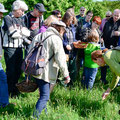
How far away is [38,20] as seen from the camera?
15.3 feet

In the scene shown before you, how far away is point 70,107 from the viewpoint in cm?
351

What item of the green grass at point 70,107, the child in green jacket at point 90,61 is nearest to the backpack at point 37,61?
the green grass at point 70,107

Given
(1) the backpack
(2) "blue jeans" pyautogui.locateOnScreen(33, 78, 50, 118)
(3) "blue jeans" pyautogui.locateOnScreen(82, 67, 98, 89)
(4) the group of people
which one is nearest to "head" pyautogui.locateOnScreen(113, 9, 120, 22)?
(4) the group of people

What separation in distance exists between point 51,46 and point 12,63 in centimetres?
143

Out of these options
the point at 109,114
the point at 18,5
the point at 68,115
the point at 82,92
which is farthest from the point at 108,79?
the point at 18,5

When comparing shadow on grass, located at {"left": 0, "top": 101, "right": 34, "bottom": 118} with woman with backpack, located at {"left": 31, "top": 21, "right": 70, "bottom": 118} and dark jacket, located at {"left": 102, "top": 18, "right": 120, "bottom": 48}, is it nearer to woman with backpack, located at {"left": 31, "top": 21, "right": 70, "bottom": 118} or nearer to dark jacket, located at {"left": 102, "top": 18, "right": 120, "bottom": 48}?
woman with backpack, located at {"left": 31, "top": 21, "right": 70, "bottom": 118}

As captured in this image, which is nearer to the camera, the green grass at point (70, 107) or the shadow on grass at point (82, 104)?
the green grass at point (70, 107)

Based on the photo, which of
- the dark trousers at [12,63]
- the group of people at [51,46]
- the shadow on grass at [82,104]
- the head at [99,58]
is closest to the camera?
the head at [99,58]

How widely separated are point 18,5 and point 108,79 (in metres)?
3.33

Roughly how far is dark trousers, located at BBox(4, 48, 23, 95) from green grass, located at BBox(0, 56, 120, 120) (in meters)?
0.38

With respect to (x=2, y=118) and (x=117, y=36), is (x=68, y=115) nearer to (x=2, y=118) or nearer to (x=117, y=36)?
(x=2, y=118)

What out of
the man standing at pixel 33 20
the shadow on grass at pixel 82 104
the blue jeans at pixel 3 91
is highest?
the man standing at pixel 33 20

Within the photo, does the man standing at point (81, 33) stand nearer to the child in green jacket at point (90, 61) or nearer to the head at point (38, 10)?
the child in green jacket at point (90, 61)

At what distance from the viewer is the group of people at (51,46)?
297 cm
